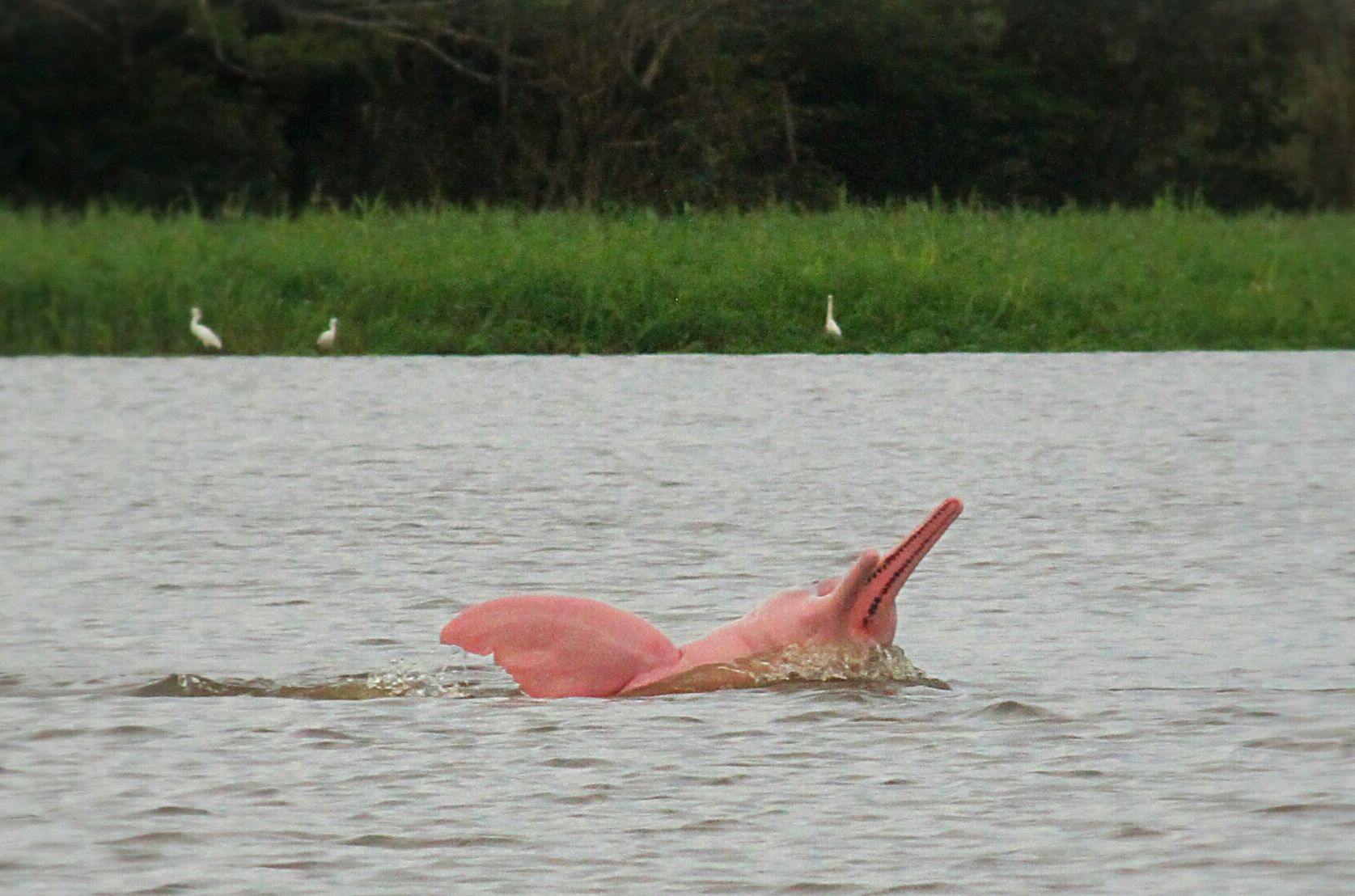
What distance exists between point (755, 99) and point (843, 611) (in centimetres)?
2637

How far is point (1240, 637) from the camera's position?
8.46 m

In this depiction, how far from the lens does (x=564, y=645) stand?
24.4 feet

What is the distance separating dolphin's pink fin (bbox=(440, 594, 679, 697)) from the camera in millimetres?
7426

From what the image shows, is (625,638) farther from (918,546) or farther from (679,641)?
(679,641)

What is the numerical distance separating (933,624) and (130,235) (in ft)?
52.0

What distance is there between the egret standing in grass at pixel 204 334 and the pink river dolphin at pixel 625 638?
573 inches

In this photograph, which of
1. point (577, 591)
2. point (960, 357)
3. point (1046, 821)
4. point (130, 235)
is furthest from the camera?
point (130, 235)

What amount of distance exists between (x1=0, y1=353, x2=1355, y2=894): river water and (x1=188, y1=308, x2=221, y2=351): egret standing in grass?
4.02m

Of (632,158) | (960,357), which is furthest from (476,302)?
(632,158)

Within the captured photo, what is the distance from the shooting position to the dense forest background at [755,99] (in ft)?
100

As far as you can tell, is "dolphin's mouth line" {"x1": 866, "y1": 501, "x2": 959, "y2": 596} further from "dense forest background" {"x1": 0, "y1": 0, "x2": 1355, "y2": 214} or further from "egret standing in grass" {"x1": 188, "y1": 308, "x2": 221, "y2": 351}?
"dense forest background" {"x1": 0, "y1": 0, "x2": 1355, "y2": 214}

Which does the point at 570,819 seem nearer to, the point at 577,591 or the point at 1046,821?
the point at 1046,821

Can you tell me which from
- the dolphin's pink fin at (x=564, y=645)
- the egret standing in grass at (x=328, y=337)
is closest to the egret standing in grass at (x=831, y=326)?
the egret standing in grass at (x=328, y=337)

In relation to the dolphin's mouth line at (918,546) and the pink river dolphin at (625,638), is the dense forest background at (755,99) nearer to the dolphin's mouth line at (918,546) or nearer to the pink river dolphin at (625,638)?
the pink river dolphin at (625,638)
